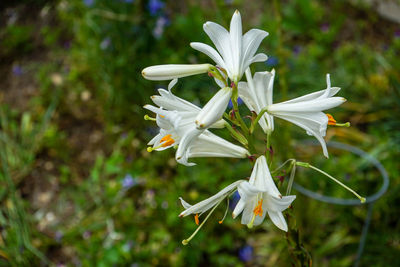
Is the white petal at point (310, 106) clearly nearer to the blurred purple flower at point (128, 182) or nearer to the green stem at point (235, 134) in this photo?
the green stem at point (235, 134)

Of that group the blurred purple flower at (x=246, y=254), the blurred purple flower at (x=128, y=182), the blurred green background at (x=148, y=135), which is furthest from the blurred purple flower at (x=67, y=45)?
the blurred purple flower at (x=246, y=254)

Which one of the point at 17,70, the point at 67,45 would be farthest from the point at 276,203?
the point at 17,70

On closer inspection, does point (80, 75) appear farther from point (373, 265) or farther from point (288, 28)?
point (373, 265)

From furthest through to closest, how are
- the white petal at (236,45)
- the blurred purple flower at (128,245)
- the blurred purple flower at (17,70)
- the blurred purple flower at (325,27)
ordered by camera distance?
1. the blurred purple flower at (17,70)
2. the blurred purple flower at (325,27)
3. the blurred purple flower at (128,245)
4. the white petal at (236,45)

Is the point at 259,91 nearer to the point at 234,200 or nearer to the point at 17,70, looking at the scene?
the point at 234,200

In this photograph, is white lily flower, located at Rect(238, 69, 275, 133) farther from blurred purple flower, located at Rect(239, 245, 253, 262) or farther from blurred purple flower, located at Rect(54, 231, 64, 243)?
blurred purple flower, located at Rect(54, 231, 64, 243)
